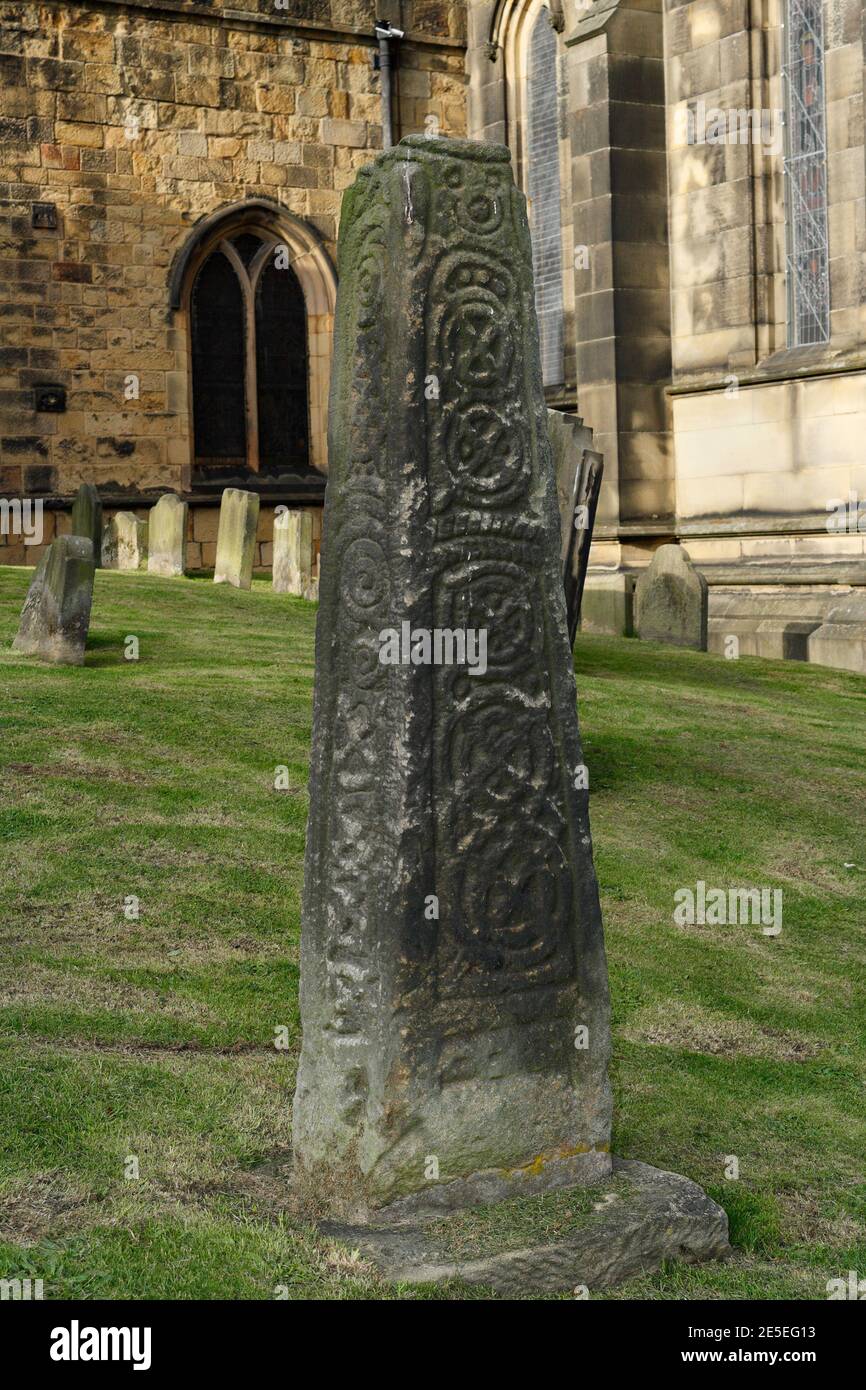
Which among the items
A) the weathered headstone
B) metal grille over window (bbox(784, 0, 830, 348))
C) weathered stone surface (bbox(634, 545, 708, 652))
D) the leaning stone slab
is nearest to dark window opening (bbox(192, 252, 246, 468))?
the weathered headstone

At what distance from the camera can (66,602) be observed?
10.3 metres

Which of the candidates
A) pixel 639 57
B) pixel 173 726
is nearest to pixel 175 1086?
pixel 173 726

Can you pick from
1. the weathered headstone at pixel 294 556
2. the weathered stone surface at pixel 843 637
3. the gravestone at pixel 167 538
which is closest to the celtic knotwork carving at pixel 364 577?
the weathered headstone at pixel 294 556

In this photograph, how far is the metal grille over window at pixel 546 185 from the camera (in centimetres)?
2005

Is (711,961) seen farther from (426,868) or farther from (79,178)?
(79,178)

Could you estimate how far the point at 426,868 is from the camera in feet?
12.5

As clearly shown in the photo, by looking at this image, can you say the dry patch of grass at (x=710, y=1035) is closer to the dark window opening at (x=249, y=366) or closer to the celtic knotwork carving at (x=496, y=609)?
the celtic knotwork carving at (x=496, y=609)

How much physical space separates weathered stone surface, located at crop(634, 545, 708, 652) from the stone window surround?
7132mm

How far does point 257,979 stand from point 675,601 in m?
10.3

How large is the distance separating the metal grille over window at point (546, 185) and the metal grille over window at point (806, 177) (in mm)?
4247

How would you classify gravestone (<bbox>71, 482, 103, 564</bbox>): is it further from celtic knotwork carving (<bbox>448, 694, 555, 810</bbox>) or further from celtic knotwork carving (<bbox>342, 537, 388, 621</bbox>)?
celtic knotwork carving (<bbox>448, 694, 555, 810</bbox>)

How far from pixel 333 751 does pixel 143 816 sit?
346 centimetres

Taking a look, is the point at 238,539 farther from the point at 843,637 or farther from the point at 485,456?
the point at 485,456

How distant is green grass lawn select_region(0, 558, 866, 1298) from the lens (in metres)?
3.77
